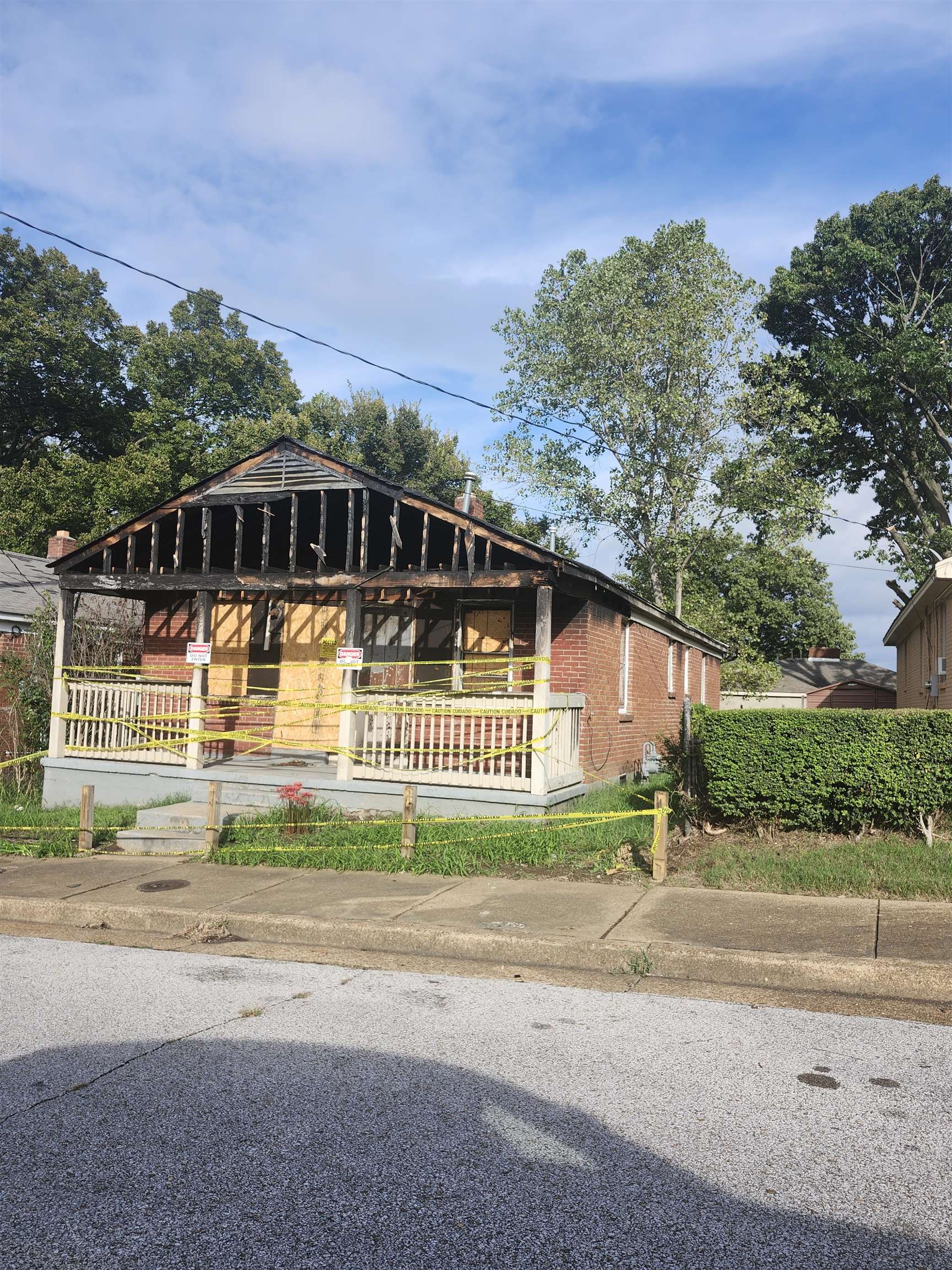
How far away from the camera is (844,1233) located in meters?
3.10

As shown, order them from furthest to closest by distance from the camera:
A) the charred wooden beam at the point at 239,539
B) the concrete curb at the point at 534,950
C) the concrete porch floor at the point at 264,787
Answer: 1. the charred wooden beam at the point at 239,539
2. the concrete porch floor at the point at 264,787
3. the concrete curb at the point at 534,950

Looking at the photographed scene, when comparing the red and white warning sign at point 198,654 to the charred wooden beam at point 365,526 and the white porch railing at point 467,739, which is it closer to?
the white porch railing at point 467,739

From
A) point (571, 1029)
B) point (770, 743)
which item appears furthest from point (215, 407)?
point (571, 1029)

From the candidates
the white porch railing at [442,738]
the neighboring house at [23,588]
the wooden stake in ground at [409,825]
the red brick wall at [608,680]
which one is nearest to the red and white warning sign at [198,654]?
the white porch railing at [442,738]

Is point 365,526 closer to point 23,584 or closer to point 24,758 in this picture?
point 24,758

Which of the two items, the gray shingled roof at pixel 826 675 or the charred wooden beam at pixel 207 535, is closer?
the charred wooden beam at pixel 207 535

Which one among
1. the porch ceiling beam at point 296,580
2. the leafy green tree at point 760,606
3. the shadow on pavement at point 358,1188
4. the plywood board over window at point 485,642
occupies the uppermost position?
the leafy green tree at point 760,606

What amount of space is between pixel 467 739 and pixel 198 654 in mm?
3875

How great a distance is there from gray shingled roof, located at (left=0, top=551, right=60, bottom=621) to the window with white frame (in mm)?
10068

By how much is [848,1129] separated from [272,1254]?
2.35 meters

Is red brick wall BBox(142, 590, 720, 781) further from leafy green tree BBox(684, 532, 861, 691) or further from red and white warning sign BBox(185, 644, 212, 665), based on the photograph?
leafy green tree BBox(684, 532, 861, 691)

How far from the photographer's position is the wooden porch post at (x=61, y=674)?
14.0 metres

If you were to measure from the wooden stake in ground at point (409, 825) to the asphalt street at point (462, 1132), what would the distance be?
11.8 feet

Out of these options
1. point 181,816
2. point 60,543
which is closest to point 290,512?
point 181,816
